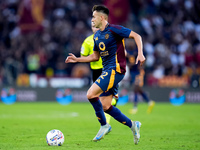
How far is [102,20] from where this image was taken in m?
7.31

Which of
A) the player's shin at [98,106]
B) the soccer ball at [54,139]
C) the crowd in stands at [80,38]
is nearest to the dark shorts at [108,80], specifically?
the player's shin at [98,106]

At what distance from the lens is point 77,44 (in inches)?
922

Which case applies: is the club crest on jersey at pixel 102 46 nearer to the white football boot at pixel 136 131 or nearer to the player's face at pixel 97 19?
the player's face at pixel 97 19

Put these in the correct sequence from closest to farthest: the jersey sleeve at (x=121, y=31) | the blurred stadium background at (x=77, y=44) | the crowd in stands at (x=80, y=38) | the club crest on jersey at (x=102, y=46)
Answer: the jersey sleeve at (x=121, y=31), the club crest on jersey at (x=102, y=46), the blurred stadium background at (x=77, y=44), the crowd in stands at (x=80, y=38)

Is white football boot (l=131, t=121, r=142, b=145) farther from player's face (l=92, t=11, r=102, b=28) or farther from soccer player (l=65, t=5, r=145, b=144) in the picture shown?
player's face (l=92, t=11, r=102, b=28)

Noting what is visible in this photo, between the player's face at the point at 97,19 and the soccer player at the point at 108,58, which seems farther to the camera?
the player's face at the point at 97,19

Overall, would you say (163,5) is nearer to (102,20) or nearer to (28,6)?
(28,6)

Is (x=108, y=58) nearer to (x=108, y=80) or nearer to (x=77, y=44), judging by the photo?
(x=108, y=80)

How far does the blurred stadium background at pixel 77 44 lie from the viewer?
21.0 m

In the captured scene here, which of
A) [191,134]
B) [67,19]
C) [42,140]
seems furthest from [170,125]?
[67,19]

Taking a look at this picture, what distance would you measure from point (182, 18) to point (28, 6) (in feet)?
32.9

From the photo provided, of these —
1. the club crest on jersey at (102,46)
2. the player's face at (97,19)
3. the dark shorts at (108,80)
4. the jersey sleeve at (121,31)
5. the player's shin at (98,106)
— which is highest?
the player's face at (97,19)

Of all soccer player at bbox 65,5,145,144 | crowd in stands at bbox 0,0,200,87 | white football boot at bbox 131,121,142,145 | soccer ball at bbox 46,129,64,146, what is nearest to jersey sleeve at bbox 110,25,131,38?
soccer player at bbox 65,5,145,144

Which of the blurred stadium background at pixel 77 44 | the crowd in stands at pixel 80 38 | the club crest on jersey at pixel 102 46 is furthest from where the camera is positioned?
the crowd in stands at pixel 80 38
